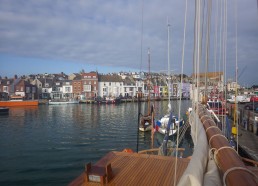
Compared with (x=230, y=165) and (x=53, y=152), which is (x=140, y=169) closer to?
(x=230, y=165)

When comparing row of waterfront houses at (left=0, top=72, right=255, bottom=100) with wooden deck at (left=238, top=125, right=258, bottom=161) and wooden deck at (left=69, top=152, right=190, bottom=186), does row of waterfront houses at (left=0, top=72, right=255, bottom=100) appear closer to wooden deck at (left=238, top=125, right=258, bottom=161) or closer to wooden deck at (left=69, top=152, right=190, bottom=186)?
wooden deck at (left=238, top=125, right=258, bottom=161)

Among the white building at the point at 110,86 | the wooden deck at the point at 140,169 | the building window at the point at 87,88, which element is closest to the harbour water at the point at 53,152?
the wooden deck at the point at 140,169

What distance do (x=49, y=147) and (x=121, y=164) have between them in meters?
14.7

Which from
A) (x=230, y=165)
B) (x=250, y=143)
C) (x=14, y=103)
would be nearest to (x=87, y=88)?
(x=14, y=103)

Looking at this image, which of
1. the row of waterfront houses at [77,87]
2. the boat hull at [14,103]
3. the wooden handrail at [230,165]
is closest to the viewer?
the wooden handrail at [230,165]

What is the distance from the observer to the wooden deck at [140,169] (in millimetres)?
6077

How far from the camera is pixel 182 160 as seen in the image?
7641 mm

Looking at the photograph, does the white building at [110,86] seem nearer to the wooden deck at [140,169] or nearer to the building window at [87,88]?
the building window at [87,88]

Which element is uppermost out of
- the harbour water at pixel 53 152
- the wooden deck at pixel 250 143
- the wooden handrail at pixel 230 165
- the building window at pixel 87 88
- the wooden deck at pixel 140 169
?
the building window at pixel 87 88

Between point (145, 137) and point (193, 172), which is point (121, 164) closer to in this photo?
point (193, 172)

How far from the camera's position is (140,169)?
22.7ft

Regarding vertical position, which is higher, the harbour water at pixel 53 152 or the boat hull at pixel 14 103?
the boat hull at pixel 14 103

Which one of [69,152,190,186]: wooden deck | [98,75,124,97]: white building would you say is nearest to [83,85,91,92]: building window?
[98,75,124,97]: white building

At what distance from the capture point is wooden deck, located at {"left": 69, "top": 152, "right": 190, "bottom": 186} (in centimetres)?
608
